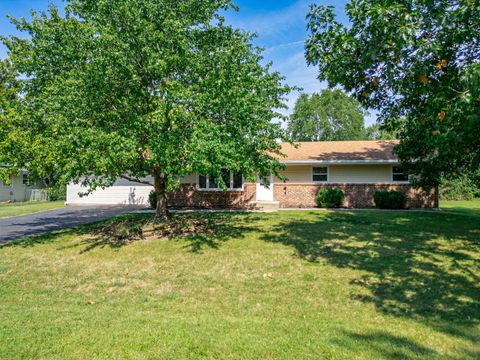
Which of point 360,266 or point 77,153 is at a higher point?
point 77,153

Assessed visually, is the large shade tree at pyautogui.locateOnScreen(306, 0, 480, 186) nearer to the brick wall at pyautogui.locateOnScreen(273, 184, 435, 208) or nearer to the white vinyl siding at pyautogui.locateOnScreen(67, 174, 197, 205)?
the brick wall at pyautogui.locateOnScreen(273, 184, 435, 208)

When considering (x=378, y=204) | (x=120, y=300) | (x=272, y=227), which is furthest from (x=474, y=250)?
(x=378, y=204)

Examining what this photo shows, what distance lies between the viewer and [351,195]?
1942cm

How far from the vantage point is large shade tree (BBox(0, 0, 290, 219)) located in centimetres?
820

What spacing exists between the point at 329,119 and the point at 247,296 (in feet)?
155

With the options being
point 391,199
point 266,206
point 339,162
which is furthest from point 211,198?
point 391,199

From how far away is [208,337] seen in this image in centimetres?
428

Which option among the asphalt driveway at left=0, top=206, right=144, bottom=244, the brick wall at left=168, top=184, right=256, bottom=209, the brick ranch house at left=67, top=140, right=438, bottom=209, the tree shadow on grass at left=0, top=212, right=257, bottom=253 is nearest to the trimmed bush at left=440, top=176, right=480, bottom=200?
the brick ranch house at left=67, top=140, right=438, bottom=209

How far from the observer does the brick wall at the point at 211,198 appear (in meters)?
19.9

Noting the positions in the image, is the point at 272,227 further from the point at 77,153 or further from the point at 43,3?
the point at 43,3

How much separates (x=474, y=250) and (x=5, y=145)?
11.9m

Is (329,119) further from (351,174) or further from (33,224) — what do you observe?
(33,224)

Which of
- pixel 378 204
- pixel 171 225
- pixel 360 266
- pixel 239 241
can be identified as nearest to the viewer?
pixel 360 266

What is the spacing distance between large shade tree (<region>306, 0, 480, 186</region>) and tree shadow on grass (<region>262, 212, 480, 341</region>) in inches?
97.8
